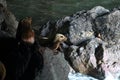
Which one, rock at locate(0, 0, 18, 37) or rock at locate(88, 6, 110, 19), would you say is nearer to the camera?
rock at locate(0, 0, 18, 37)

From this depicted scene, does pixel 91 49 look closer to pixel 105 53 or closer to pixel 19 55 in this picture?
pixel 105 53

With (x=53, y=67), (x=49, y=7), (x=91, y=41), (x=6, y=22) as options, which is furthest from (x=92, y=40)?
(x=49, y=7)

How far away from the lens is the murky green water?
462 inches

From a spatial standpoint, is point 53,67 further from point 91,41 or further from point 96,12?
point 96,12

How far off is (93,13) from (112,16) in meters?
0.54

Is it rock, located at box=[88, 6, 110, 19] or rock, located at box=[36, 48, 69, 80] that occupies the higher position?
rock, located at box=[88, 6, 110, 19]

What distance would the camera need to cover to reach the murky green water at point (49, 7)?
11.7m

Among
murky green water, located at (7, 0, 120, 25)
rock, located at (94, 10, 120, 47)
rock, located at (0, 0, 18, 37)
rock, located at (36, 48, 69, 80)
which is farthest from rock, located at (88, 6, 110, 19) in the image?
murky green water, located at (7, 0, 120, 25)

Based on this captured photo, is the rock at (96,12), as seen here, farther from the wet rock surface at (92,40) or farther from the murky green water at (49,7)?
the murky green water at (49,7)

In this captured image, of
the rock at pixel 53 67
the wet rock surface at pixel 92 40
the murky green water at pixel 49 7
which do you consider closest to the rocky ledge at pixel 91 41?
the wet rock surface at pixel 92 40

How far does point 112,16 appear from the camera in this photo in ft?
26.0

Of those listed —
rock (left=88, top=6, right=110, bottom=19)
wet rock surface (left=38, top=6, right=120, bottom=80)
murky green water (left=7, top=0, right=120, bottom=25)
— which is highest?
rock (left=88, top=6, right=110, bottom=19)

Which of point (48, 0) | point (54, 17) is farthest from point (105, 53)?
point (48, 0)

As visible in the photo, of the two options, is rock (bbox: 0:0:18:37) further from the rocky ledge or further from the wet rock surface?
the wet rock surface
